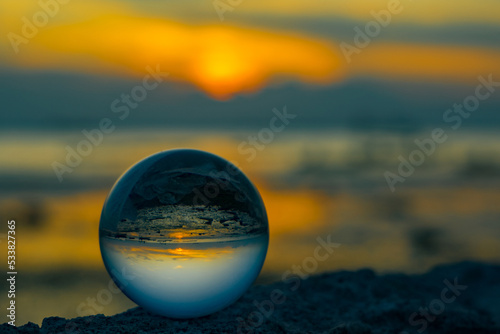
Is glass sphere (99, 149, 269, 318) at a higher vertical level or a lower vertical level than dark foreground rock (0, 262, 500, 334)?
higher

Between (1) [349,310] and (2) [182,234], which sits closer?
(2) [182,234]

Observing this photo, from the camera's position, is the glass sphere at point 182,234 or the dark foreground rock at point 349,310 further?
the dark foreground rock at point 349,310

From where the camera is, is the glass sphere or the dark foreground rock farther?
the dark foreground rock

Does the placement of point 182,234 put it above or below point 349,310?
above

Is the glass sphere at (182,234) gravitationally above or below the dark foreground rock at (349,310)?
above
